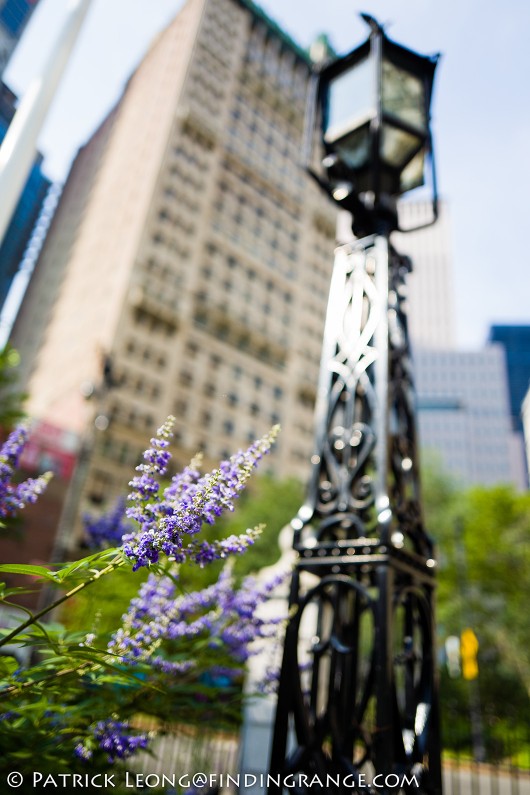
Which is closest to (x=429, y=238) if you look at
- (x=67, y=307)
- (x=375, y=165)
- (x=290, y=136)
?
(x=290, y=136)

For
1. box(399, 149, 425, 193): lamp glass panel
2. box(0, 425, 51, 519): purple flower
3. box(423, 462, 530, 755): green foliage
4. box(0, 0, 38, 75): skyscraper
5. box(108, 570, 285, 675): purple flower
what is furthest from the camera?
box(423, 462, 530, 755): green foliage

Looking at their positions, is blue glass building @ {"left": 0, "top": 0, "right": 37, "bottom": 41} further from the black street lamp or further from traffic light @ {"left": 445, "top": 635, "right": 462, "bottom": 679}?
traffic light @ {"left": 445, "top": 635, "right": 462, "bottom": 679}

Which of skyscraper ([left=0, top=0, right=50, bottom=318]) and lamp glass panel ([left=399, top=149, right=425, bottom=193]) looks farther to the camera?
lamp glass panel ([left=399, top=149, right=425, bottom=193])

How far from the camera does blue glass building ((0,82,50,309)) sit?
11.6ft

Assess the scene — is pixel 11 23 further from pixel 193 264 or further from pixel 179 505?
pixel 193 264

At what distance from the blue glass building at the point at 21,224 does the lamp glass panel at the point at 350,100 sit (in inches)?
76.1

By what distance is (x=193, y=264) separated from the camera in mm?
47531

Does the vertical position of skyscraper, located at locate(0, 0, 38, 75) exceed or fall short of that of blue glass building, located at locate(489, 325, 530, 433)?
it falls short

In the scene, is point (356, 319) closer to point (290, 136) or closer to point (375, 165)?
point (375, 165)

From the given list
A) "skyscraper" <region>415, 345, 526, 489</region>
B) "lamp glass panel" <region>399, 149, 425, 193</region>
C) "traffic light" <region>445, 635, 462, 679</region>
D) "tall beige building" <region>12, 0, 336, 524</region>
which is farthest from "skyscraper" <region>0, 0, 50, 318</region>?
"skyscraper" <region>415, 345, 526, 489</region>

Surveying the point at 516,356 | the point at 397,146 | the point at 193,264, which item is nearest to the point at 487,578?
the point at 397,146

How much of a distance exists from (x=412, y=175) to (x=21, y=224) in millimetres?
2746

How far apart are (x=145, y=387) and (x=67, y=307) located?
53.5ft

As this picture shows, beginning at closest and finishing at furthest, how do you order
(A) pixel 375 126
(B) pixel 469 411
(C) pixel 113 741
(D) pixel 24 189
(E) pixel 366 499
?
(C) pixel 113 741 < (E) pixel 366 499 < (D) pixel 24 189 < (A) pixel 375 126 < (B) pixel 469 411
